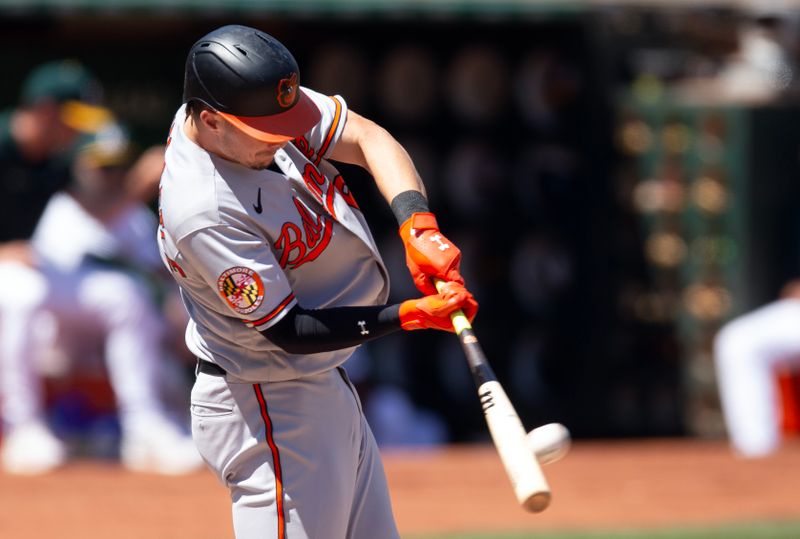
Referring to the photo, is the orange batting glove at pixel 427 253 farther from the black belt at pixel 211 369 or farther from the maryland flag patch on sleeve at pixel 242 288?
the black belt at pixel 211 369

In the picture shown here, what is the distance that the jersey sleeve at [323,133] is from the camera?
3.21 metres

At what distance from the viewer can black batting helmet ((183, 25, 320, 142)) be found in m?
2.88

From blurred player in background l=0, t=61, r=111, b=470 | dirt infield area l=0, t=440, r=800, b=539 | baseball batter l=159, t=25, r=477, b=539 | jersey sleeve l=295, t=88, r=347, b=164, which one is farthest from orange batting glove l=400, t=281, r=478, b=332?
blurred player in background l=0, t=61, r=111, b=470

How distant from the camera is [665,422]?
8641mm

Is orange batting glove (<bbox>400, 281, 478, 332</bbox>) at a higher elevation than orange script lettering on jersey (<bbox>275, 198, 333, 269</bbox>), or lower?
lower

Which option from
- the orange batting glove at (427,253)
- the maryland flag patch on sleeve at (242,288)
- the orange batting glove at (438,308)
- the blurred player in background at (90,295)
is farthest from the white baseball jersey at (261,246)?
the blurred player in background at (90,295)

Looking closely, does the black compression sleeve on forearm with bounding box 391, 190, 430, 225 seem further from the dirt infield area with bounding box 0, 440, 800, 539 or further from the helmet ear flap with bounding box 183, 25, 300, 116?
the dirt infield area with bounding box 0, 440, 800, 539

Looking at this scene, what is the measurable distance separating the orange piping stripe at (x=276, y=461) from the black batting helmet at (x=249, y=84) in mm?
574

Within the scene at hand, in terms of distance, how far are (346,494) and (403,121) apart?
17.3 feet

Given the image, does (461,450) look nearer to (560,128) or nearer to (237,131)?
(560,128)

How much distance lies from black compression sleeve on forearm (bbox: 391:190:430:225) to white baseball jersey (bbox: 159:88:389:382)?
0.29 ft

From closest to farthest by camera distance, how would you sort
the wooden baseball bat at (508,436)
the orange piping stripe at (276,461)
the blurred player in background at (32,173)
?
the wooden baseball bat at (508,436) → the orange piping stripe at (276,461) → the blurred player in background at (32,173)

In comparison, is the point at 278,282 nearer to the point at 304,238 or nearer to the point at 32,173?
the point at 304,238

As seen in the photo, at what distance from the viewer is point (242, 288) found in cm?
289
